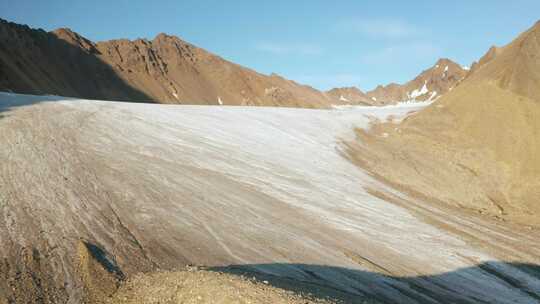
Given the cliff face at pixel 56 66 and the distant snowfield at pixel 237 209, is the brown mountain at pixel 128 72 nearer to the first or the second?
the cliff face at pixel 56 66

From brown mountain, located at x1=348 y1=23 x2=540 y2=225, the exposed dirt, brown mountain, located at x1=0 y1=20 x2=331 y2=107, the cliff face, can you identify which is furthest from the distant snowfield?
the cliff face

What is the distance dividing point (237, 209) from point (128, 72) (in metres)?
110

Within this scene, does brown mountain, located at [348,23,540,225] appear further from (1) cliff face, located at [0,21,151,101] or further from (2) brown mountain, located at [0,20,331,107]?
(1) cliff face, located at [0,21,151,101]

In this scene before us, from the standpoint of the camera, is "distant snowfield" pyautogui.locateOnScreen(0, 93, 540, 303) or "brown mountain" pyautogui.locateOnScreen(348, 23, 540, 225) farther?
"brown mountain" pyautogui.locateOnScreen(348, 23, 540, 225)

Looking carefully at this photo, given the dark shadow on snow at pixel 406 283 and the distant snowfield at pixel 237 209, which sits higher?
the distant snowfield at pixel 237 209

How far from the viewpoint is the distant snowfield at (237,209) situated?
14891 mm

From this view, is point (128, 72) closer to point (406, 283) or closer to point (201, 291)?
point (406, 283)

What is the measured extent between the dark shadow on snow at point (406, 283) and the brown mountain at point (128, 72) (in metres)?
62.4

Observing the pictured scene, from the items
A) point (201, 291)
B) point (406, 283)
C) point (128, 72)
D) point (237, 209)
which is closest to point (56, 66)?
point (128, 72)

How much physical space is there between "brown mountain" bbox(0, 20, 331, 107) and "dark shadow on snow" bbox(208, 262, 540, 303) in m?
62.4

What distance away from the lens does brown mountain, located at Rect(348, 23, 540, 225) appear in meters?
34.1

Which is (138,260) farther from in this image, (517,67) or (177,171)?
(517,67)

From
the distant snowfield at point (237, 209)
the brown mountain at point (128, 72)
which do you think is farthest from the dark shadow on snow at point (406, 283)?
the brown mountain at point (128, 72)

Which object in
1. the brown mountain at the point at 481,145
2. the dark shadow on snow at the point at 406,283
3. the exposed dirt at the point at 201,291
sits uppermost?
the brown mountain at the point at 481,145
